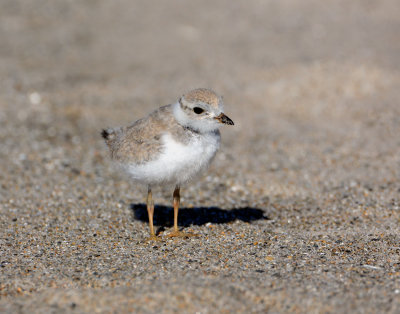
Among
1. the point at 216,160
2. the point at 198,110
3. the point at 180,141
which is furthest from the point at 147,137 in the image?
the point at 216,160

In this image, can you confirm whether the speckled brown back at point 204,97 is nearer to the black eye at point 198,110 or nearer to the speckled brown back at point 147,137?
the black eye at point 198,110

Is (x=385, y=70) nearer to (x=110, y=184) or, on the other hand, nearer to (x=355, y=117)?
(x=355, y=117)

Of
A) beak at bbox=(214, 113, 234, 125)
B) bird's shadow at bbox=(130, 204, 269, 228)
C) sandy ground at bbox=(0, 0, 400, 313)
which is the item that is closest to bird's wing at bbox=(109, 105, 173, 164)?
beak at bbox=(214, 113, 234, 125)

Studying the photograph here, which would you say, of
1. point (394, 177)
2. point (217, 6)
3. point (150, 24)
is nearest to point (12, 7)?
point (150, 24)

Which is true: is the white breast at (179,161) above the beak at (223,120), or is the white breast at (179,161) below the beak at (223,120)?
below

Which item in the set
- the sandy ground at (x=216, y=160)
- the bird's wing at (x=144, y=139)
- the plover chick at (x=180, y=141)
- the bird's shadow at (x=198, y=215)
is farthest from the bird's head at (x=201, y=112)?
the bird's shadow at (x=198, y=215)

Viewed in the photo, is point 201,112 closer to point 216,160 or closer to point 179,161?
point 179,161
